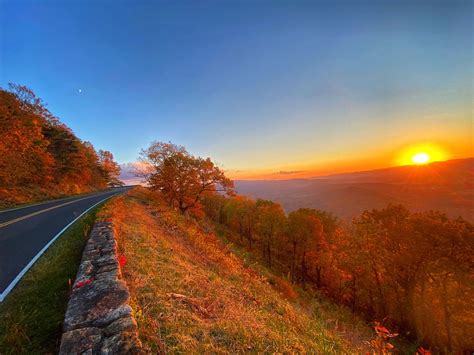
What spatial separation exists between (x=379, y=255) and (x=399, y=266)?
1.87m

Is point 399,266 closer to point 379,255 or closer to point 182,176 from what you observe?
point 379,255

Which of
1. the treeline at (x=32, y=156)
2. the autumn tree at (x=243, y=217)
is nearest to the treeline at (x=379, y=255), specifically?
the autumn tree at (x=243, y=217)

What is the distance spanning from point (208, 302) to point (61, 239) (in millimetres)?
6996

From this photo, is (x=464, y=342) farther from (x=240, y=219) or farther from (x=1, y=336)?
(x=240, y=219)

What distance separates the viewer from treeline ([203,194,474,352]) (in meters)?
16.1

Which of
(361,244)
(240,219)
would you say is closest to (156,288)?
(361,244)

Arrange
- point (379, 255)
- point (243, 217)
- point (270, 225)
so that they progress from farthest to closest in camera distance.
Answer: point (243, 217) < point (270, 225) < point (379, 255)

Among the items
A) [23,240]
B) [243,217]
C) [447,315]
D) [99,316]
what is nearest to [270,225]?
[243,217]

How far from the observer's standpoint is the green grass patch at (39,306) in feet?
10.1

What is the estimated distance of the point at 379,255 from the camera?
21.4 m

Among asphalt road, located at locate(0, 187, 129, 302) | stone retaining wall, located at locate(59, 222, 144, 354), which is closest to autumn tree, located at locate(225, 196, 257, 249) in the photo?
asphalt road, located at locate(0, 187, 129, 302)

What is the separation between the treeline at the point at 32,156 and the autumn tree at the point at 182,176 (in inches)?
489

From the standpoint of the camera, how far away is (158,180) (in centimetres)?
2497

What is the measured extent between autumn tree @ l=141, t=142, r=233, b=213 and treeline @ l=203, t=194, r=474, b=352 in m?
15.7
